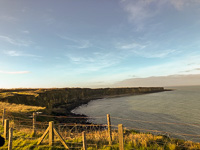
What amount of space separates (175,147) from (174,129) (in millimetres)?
16771

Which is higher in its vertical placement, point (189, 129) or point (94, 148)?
point (94, 148)

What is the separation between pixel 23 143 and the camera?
8.63 metres

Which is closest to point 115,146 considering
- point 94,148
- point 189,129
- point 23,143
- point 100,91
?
point 94,148

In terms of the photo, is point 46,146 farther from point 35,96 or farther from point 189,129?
point 35,96

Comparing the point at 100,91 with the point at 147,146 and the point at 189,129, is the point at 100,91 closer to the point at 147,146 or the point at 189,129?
the point at 189,129

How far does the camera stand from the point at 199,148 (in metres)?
8.40

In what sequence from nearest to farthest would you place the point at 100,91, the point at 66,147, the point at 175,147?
the point at 66,147, the point at 175,147, the point at 100,91

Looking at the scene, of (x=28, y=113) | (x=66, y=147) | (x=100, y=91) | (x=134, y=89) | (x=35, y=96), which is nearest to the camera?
(x=66, y=147)

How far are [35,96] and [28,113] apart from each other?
2312cm


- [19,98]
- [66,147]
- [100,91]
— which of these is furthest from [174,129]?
[100,91]

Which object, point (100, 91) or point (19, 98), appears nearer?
point (19, 98)

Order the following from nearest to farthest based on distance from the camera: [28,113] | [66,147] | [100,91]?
[66,147] → [28,113] → [100,91]

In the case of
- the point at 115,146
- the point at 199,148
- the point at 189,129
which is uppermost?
the point at 115,146

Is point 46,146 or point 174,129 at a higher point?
point 46,146
